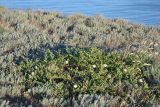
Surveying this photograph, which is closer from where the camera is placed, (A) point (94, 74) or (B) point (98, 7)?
(A) point (94, 74)

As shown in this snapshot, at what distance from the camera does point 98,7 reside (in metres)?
28.5

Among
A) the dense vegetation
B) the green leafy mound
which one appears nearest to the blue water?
the dense vegetation

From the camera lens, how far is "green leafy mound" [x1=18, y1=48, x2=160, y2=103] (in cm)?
732

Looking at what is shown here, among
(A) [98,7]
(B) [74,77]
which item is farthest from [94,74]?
(A) [98,7]

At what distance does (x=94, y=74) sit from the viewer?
305 inches

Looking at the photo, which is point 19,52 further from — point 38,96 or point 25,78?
point 38,96

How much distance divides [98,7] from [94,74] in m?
21.0

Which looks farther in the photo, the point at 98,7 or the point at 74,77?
the point at 98,7

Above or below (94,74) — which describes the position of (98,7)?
above

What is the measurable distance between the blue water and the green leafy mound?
15520 millimetres

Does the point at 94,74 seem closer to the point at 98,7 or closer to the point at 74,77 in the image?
the point at 74,77

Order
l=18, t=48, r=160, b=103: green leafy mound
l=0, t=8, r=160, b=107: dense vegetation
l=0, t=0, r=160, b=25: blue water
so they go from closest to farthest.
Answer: l=0, t=8, r=160, b=107: dense vegetation < l=18, t=48, r=160, b=103: green leafy mound < l=0, t=0, r=160, b=25: blue water

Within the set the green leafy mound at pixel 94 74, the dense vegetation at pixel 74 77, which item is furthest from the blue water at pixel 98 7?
the green leafy mound at pixel 94 74

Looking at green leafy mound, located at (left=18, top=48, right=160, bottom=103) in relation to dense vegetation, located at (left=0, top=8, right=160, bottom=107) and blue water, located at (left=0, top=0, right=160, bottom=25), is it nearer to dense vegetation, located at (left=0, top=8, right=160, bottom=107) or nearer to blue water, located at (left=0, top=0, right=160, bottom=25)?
dense vegetation, located at (left=0, top=8, right=160, bottom=107)
